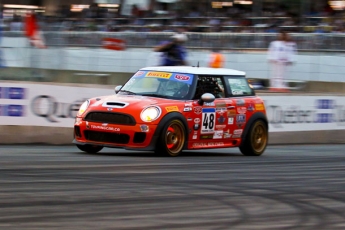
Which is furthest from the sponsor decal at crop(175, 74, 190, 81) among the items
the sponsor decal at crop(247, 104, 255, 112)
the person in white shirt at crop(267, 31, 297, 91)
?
the person in white shirt at crop(267, 31, 297, 91)

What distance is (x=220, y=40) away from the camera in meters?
22.2

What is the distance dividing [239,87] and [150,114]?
8.17 ft

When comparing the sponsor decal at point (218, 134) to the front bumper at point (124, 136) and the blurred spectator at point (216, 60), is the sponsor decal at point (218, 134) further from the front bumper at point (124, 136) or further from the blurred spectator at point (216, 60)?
the blurred spectator at point (216, 60)

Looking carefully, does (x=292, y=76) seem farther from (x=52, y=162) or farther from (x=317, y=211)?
(x=317, y=211)

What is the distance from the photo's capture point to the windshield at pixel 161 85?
11828mm

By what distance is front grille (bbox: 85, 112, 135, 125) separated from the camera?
435 inches

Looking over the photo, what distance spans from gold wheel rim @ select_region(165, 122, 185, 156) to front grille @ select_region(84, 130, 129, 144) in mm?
639

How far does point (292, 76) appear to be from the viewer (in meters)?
19.2

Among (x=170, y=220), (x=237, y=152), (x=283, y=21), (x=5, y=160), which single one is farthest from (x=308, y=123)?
(x=170, y=220)

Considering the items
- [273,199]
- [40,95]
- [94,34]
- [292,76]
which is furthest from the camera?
[94,34]

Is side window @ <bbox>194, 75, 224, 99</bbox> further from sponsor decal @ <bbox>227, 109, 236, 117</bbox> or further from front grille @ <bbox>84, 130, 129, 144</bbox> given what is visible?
front grille @ <bbox>84, 130, 129, 144</bbox>

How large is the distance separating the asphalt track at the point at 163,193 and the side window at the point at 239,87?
1.75m

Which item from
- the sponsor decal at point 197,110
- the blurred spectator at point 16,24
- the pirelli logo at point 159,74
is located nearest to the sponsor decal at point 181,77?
the pirelli logo at point 159,74

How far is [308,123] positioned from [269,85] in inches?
60.0
